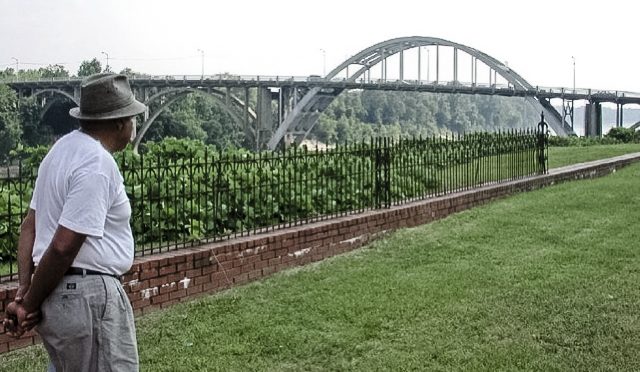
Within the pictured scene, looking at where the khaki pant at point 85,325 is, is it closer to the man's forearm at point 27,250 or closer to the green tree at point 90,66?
the man's forearm at point 27,250

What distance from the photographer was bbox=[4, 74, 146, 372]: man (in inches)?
78.1

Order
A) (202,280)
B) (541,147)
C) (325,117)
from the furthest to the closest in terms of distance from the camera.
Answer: (325,117)
(541,147)
(202,280)

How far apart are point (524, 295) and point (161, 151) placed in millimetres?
3723

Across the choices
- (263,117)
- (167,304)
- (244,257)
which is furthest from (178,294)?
(263,117)

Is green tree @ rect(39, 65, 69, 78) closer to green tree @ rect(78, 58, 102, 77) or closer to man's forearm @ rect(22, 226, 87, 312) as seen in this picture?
green tree @ rect(78, 58, 102, 77)

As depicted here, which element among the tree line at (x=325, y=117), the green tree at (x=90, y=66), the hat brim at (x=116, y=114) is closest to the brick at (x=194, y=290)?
the hat brim at (x=116, y=114)

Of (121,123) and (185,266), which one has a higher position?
(121,123)

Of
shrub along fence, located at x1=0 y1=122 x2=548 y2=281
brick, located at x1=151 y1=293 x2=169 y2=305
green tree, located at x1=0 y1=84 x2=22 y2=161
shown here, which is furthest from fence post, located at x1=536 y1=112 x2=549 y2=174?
green tree, located at x1=0 y1=84 x2=22 y2=161

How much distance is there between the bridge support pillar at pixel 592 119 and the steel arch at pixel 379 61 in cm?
228

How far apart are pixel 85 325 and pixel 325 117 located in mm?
56448

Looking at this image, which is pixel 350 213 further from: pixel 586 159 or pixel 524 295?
pixel 586 159

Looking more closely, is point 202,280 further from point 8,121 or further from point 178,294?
point 8,121

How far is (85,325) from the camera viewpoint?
2.03 meters

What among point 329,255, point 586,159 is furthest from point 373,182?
point 586,159
